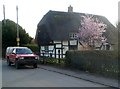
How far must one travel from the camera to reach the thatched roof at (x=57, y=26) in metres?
44.8

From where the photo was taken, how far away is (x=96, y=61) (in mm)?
17109

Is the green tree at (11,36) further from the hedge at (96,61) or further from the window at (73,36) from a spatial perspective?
the hedge at (96,61)

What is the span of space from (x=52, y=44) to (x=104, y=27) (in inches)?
531

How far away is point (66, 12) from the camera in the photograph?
172 feet

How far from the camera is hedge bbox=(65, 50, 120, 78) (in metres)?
15.3

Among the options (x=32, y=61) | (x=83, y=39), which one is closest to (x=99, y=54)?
(x=32, y=61)

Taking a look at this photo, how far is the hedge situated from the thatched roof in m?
23.6

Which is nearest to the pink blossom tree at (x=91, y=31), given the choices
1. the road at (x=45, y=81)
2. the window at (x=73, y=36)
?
the window at (x=73, y=36)

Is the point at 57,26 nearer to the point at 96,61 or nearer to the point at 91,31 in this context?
the point at 91,31

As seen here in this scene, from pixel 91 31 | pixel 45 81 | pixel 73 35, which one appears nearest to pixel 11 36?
pixel 73 35

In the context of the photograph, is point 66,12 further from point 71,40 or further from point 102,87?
point 102,87

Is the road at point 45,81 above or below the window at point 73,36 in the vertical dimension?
below

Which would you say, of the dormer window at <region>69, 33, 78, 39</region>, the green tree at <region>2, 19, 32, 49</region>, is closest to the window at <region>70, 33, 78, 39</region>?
the dormer window at <region>69, 33, 78, 39</region>

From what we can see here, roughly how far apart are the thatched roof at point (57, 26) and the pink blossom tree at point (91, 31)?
1.15 meters
